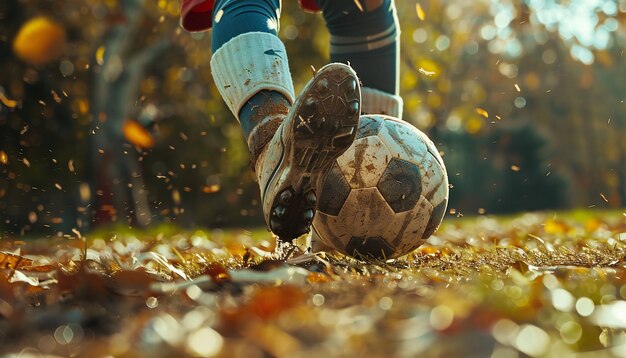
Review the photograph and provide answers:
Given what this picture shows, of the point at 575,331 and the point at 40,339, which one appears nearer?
the point at 575,331

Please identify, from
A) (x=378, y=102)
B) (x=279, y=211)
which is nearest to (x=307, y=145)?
(x=279, y=211)

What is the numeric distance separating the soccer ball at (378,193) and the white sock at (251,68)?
341 mm

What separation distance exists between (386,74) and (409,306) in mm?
2020

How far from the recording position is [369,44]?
330cm

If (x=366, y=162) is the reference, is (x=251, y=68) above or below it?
above

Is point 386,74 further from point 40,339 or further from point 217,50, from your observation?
point 40,339

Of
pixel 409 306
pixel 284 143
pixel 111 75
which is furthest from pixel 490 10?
pixel 409 306

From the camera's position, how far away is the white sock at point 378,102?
3.33m

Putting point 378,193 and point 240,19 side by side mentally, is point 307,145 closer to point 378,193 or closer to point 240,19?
point 378,193

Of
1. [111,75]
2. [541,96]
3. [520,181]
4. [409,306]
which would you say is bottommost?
[520,181]

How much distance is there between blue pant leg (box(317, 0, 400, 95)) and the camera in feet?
10.7

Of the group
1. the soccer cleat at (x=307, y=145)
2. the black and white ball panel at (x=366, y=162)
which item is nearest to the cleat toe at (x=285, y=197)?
the soccer cleat at (x=307, y=145)

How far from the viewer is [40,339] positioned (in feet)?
4.92

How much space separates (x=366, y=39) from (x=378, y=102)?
0.91 feet
